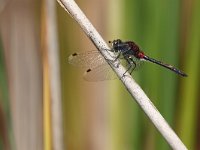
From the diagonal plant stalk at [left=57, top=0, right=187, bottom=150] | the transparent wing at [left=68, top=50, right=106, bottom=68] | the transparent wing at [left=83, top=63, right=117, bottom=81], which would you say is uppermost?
the transparent wing at [left=68, top=50, right=106, bottom=68]

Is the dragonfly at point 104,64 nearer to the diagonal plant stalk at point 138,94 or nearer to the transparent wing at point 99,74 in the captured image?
the transparent wing at point 99,74

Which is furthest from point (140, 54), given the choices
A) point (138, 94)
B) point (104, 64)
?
point (138, 94)

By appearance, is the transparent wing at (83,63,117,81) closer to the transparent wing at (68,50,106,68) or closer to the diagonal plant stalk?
the transparent wing at (68,50,106,68)

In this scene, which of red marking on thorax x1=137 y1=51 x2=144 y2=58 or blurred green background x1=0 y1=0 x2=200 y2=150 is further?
red marking on thorax x1=137 y1=51 x2=144 y2=58

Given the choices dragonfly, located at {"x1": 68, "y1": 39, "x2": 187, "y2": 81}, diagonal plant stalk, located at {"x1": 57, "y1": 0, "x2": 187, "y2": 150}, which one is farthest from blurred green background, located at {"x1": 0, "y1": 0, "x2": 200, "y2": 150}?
diagonal plant stalk, located at {"x1": 57, "y1": 0, "x2": 187, "y2": 150}

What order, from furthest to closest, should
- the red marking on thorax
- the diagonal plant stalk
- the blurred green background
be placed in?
the red marking on thorax
the blurred green background
the diagonal plant stalk

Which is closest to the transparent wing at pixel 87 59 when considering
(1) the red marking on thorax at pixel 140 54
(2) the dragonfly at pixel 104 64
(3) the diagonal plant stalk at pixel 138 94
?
(2) the dragonfly at pixel 104 64

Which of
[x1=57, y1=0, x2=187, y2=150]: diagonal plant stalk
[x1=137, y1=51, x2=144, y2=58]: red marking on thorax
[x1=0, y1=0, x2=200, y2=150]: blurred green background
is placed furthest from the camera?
[x1=137, y1=51, x2=144, y2=58]: red marking on thorax

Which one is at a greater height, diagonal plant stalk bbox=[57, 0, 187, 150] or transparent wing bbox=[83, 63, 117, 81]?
transparent wing bbox=[83, 63, 117, 81]

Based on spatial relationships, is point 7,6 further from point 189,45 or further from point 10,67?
point 189,45
